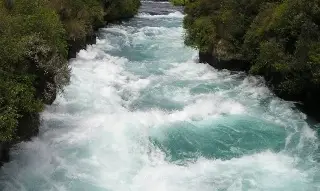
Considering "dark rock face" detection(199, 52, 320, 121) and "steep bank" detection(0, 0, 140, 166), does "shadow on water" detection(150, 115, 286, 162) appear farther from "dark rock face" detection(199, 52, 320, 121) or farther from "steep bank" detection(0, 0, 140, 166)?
"steep bank" detection(0, 0, 140, 166)

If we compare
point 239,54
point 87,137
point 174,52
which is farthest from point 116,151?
point 174,52

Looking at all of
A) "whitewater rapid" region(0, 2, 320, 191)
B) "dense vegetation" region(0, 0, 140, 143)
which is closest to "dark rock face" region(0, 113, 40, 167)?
"dense vegetation" region(0, 0, 140, 143)

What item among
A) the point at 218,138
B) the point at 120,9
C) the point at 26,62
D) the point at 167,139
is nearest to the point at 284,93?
the point at 218,138

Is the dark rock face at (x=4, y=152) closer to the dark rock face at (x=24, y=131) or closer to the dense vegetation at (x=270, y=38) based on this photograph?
the dark rock face at (x=24, y=131)

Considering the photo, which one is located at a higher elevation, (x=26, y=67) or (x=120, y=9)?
(x=26, y=67)

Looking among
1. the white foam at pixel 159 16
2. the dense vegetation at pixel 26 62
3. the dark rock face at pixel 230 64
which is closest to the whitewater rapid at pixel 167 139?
the dark rock face at pixel 230 64

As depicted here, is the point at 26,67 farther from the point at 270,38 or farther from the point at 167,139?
the point at 270,38

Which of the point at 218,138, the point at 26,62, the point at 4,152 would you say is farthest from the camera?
the point at 218,138
